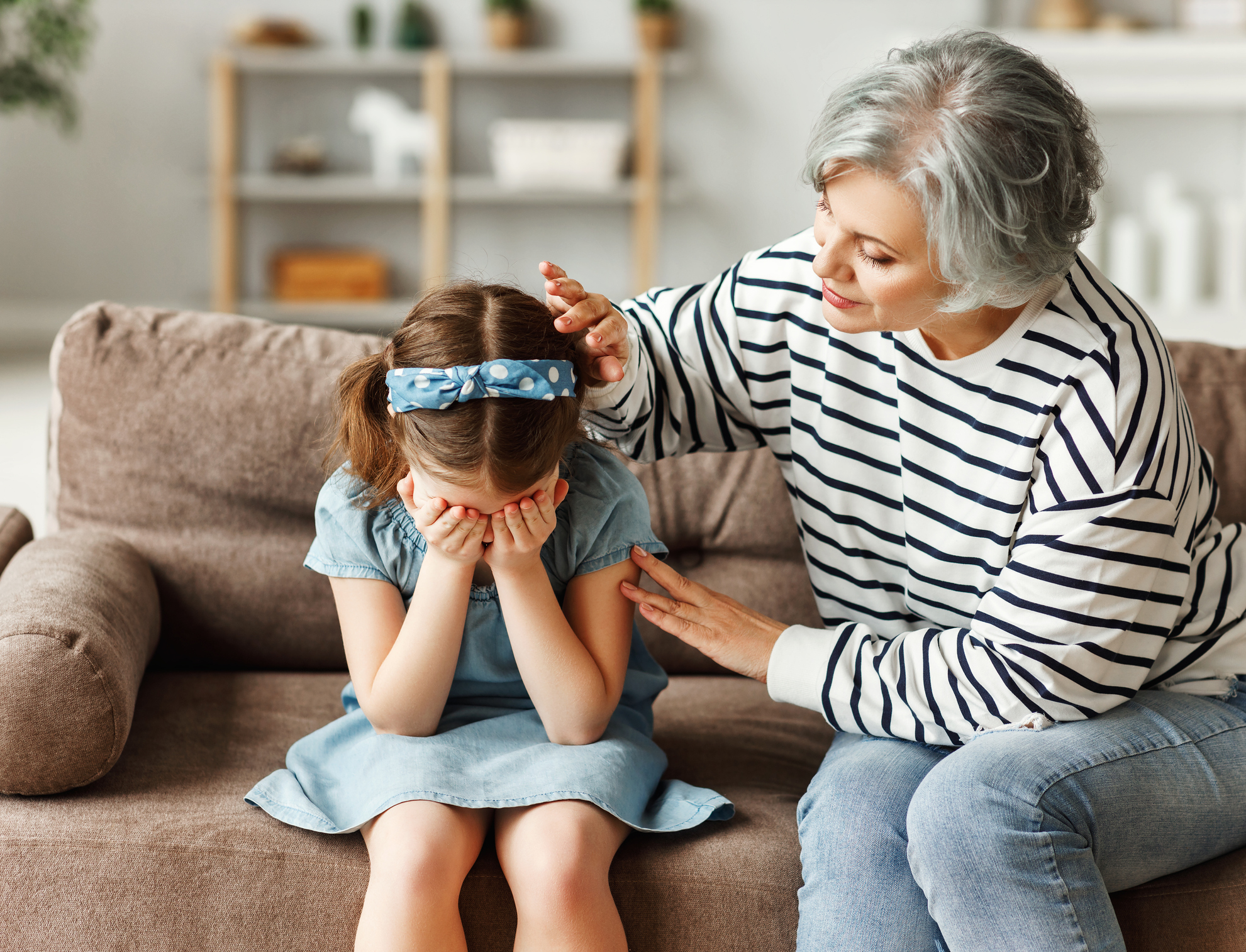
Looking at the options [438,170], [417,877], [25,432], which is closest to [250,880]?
[417,877]

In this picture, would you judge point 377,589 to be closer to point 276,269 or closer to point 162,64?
point 276,269

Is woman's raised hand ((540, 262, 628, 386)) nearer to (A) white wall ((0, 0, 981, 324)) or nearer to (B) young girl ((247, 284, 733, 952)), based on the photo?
(B) young girl ((247, 284, 733, 952))

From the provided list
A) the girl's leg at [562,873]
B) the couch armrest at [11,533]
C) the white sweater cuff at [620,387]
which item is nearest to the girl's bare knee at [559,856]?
the girl's leg at [562,873]

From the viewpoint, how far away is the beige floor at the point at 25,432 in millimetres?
2963

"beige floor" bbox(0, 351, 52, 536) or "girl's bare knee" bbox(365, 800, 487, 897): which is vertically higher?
"girl's bare knee" bbox(365, 800, 487, 897)

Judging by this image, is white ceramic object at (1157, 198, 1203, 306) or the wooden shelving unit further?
the wooden shelving unit

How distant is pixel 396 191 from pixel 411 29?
2.22 feet

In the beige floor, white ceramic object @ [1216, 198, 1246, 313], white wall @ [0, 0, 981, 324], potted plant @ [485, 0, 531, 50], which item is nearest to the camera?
→ the beige floor

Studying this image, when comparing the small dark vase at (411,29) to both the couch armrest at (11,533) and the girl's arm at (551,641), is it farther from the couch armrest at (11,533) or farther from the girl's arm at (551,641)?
the girl's arm at (551,641)

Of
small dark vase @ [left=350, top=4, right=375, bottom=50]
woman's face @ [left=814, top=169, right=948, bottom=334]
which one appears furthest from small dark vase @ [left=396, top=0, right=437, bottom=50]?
woman's face @ [left=814, top=169, right=948, bottom=334]

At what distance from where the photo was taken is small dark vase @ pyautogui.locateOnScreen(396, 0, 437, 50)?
15.9 feet

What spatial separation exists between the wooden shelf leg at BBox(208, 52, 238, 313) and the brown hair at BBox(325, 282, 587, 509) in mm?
3837

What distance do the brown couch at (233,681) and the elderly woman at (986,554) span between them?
0.11 m

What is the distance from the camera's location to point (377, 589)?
1276 mm
